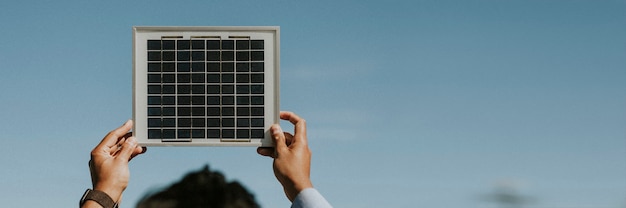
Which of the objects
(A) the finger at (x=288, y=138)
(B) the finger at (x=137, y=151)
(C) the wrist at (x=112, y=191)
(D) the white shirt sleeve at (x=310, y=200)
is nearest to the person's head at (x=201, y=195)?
(B) the finger at (x=137, y=151)

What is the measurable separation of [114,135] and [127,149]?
5.5 inches

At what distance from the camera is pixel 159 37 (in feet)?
16.7

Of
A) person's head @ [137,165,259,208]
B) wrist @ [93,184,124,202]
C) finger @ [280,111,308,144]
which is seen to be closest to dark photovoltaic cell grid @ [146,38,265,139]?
finger @ [280,111,308,144]

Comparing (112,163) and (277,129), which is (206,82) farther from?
(112,163)

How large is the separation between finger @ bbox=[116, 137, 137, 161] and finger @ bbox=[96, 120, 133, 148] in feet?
0.24

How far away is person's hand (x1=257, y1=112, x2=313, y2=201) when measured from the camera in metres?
4.33

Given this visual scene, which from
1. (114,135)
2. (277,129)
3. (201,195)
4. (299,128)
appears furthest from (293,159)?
(201,195)

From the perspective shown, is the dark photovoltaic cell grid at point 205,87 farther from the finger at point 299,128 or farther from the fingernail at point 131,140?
the finger at point 299,128

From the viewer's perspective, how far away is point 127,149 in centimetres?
491

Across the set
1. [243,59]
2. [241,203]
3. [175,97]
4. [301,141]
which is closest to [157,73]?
[175,97]

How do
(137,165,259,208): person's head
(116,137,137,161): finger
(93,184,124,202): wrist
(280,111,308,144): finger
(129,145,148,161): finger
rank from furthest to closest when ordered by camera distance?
(137,165,259,208): person's head < (129,145,148,161): finger < (116,137,137,161): finger < (93,184,124,202): wrist < (280,111,308,144): finger

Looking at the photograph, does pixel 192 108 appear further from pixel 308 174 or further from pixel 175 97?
pixel 308 174

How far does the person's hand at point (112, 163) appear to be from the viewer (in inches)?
187

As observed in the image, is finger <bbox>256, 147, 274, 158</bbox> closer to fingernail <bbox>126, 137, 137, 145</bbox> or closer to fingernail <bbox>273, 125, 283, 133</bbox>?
fingernail <bbox>273, 125, 283, 133</bbox>
